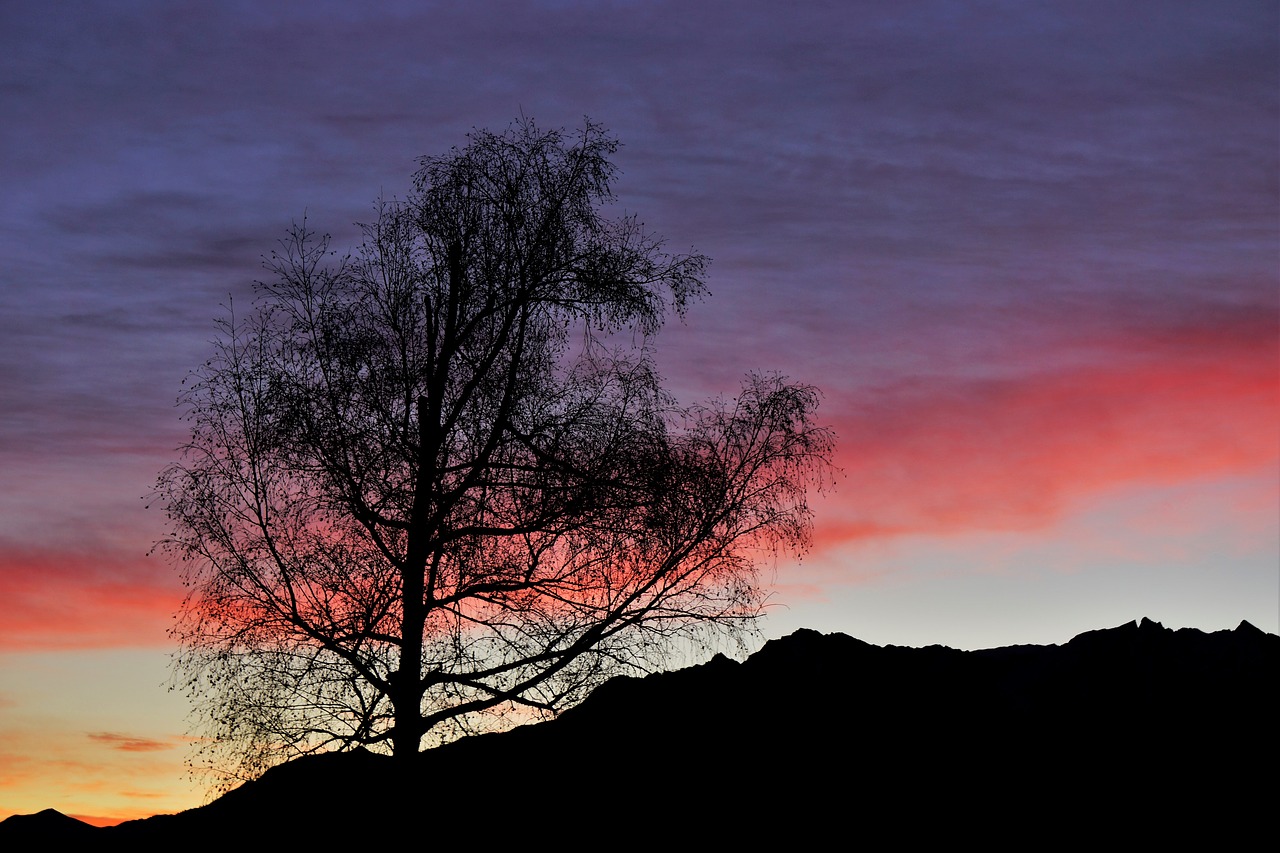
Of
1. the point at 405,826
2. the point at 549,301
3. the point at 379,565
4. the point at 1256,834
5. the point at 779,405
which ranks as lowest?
the point at 1256,834

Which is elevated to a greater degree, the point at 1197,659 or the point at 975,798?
the point at 1197,659

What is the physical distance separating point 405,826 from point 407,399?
9246 millimetres

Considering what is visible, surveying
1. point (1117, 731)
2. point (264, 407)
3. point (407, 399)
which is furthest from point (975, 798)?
point (264, 407)

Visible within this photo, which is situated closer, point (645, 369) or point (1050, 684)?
point (1050, 684)

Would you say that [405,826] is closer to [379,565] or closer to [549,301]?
[379,565]

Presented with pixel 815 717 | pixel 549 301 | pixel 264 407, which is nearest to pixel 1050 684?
pixel 815 717

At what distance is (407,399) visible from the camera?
72.3 feet

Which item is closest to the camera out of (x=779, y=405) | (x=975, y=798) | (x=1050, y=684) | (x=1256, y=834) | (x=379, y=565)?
(x=1256, y=834)

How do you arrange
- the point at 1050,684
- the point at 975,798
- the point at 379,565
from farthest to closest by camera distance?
the point at 379,565, the point at 1050,684, the point at 975,798

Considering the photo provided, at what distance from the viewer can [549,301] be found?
21922 mm

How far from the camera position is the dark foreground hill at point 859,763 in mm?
12648

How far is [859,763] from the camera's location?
44.9ft

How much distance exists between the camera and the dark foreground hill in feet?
41.5

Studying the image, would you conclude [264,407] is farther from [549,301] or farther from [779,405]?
[779,405]
